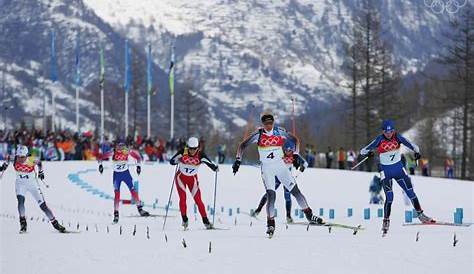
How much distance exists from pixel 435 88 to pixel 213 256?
265 ft

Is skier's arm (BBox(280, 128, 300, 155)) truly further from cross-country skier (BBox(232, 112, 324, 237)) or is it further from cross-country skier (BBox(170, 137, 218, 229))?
cross-country skier (BBox(170, 137, 218, 229))

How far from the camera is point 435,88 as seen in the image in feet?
285

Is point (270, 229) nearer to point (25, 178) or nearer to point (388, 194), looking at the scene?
point (388, 194)

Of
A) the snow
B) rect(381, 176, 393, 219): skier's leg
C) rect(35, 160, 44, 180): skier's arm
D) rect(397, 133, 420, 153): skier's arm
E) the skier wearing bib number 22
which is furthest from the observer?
rect(35, 160, 44, 180): skier's arm

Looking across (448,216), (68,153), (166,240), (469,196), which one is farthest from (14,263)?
(68,153)

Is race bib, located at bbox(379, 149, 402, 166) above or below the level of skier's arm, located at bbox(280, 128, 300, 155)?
below

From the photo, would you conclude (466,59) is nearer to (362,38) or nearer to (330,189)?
(362,38)

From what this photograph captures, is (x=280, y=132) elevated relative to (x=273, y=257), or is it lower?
elevated

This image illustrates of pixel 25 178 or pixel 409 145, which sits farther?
pixel 25 178

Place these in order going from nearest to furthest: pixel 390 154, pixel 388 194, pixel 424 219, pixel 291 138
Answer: pixel 291 138 → pixel 388 194 → pixel 390 154 → pixel 424 219

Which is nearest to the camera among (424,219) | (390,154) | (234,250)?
(234,250)

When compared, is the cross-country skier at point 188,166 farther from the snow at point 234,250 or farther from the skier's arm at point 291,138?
the skier's arm at point 291,138

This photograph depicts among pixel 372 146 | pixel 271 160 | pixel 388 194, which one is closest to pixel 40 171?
pixel 271 160

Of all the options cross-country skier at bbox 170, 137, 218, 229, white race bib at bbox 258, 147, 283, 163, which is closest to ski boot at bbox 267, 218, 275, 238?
white race bib at bbox 258, 147, 283, 163
